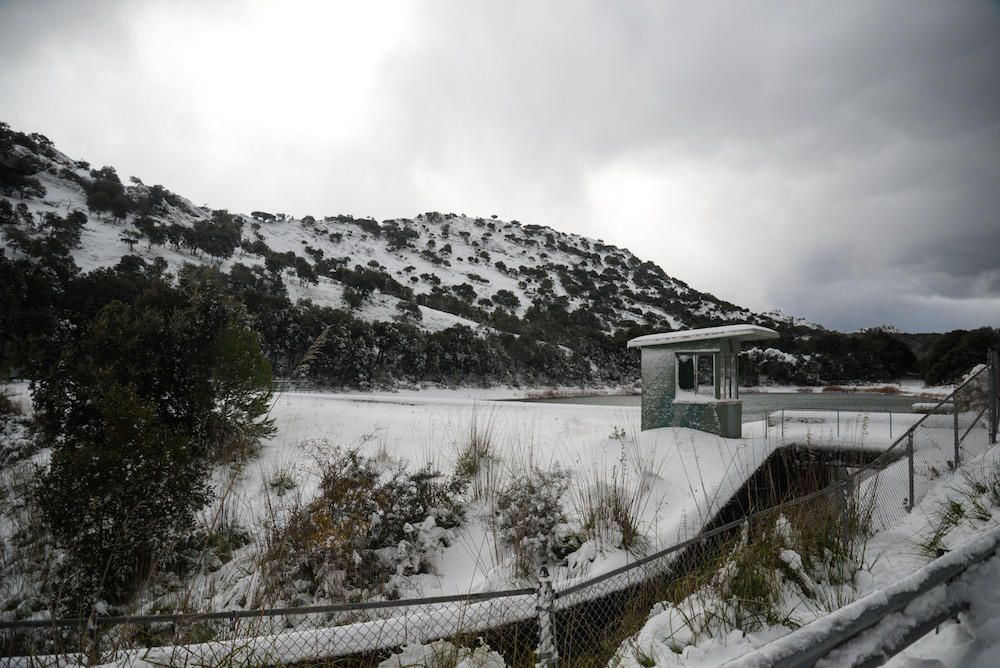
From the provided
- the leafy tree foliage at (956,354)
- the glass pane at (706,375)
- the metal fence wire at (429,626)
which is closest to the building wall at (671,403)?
the glass pane at (706,375)

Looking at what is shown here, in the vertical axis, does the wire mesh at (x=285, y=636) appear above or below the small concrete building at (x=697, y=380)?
below

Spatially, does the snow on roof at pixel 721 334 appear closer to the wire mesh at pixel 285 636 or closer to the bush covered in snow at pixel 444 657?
the wire mesh at pixel 285 636

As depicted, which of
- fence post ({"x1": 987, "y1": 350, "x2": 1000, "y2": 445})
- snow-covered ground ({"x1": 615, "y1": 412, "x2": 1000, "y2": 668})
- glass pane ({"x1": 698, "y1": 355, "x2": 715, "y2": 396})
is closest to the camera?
snow-covered ground ({"x1": 615, "y1": 412, "x2": 1000, "y2": 668})

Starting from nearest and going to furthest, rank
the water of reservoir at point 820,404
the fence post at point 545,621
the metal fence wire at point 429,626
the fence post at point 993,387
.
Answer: the fence post at point 545,621, the metal fence wire at point 429,626, the fence post at point 993,387, the water of reservoir at point 820,404

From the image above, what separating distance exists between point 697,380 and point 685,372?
0.33 meters

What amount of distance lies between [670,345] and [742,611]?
763 centimetres

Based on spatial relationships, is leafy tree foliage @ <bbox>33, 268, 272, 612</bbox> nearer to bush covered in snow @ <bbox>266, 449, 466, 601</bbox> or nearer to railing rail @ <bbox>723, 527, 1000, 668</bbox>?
bush covered in snow @ <bbox>266, 449, 466, 601</bbox>

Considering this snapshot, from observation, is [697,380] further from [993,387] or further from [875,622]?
[875,622]

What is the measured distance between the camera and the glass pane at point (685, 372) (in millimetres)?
10133

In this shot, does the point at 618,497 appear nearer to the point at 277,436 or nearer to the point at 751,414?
the point at 277,436

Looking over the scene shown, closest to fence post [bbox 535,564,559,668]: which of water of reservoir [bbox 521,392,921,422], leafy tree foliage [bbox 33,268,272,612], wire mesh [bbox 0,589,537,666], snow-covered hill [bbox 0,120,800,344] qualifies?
wire mesh [bbox 0,589,537,666]

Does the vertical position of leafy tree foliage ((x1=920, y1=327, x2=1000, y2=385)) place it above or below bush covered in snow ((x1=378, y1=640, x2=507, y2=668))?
above

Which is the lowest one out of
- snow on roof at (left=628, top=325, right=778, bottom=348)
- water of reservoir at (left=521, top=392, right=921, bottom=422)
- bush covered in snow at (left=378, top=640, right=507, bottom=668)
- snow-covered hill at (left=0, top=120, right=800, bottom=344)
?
bush covered in snow at (left=378, top=640, right=507, bottom=668)

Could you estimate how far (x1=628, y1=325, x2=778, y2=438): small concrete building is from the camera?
31.5 ft
